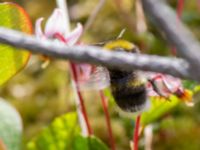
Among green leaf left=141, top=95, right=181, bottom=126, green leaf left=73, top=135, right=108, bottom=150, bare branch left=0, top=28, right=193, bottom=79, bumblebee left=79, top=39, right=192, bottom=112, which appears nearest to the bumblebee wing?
bumblebee left=79, top=39, right=192, bottom=112

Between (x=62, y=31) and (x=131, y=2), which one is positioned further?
(x=131, y=2)

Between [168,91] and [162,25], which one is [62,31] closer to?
[168,91]

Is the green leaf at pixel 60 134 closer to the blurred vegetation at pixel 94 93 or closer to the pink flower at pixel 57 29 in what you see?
the pink flower at pixel 57 29

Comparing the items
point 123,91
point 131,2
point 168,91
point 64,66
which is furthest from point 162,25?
point 131,2

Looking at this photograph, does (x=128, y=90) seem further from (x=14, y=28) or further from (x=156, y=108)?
(x=156, y=108)

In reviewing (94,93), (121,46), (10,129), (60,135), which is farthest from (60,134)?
(94,93)

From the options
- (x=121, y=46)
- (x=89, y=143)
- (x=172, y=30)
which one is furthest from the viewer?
(x=89, y=143)

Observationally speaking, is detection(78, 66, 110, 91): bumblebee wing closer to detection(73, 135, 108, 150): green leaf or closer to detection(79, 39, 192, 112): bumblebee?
detection(79, 39, 192, 112): bumblebee
